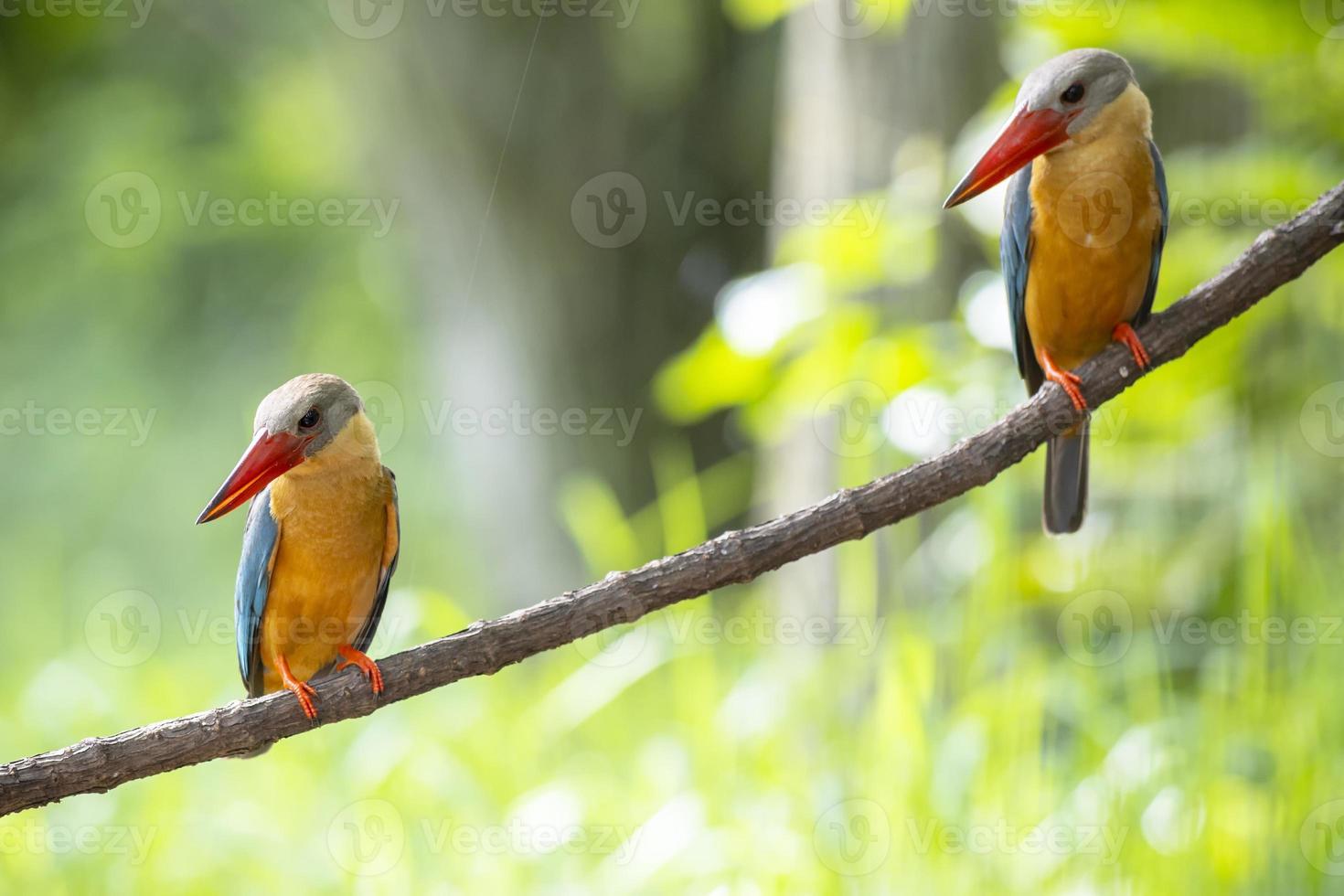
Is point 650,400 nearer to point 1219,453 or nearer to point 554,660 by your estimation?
point 554,660

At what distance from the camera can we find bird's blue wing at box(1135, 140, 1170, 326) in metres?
2.05

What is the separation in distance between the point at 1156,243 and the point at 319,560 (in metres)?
1.63

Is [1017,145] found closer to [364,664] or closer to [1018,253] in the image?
[1018,253]

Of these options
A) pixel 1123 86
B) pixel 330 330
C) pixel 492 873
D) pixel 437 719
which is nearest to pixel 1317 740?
pixel 1123 86

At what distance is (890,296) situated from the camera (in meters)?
3.60

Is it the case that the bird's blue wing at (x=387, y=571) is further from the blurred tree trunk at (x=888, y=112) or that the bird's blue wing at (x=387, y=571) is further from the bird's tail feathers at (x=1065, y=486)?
the blurred tree trunk at (x=888, y=112)

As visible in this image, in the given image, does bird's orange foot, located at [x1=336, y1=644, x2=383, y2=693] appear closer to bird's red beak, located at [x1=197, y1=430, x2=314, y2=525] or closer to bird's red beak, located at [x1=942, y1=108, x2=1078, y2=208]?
bird's red beak, located at [x1=197, y1=430, x2=314, y2=525]

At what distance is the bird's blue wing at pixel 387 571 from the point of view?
209 centimetres

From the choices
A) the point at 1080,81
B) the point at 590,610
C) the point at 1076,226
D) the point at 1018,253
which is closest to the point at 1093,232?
the point at 1076,226

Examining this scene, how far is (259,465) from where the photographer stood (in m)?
1.64

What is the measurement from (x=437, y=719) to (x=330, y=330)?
506 centimetres

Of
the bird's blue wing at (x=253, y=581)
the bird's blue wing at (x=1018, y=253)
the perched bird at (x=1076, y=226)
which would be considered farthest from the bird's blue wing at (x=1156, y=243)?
the bird's blue wing at (x=253, y=581)

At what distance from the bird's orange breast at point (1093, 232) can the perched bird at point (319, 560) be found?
1.28m

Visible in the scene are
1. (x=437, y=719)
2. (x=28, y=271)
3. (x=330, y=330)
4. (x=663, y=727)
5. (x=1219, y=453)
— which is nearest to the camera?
(x=1219, y=453)
